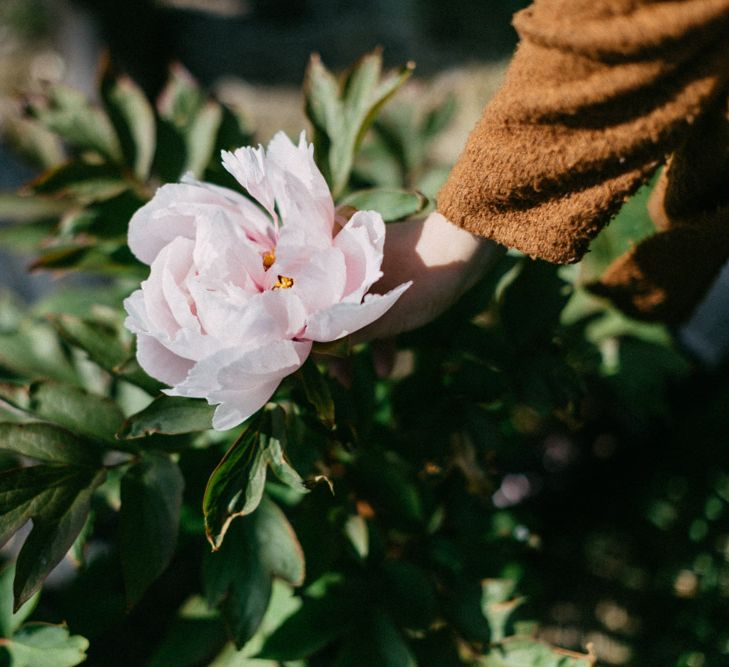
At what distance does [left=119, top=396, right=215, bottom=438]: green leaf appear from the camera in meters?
0.65

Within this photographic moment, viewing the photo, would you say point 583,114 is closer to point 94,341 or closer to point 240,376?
point 240,376

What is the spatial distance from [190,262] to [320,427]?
0.71 ft

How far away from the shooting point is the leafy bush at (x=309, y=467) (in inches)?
26.9

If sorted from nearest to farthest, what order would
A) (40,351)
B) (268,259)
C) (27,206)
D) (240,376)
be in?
(240,376) → (268,259) → (40,351) → (27,206)

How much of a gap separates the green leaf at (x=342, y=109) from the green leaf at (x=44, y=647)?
55 cm

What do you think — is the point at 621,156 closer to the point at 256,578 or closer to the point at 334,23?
the point at 256,578

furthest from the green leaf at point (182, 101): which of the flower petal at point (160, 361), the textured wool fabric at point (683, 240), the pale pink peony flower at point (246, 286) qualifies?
the textured wool fabric at point (683, 240)

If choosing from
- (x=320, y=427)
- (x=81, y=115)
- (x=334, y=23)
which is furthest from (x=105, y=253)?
(x=334, y=23)

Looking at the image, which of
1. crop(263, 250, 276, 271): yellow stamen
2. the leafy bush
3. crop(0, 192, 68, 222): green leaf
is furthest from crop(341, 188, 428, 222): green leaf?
crop(0, 192, 68, 222): green leaf

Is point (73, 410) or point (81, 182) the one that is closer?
point (73, 410)

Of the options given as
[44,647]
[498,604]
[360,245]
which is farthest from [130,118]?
[498,604]

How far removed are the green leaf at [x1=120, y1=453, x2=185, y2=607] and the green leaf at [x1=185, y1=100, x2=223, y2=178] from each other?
0.42 metres

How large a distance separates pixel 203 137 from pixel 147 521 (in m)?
0.52

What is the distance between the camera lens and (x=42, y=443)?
686 mm
